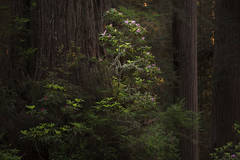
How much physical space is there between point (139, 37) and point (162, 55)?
6318mm

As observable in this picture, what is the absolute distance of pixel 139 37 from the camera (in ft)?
20.7

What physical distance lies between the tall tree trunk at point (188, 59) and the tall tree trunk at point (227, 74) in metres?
0.82

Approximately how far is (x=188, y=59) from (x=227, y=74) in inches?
52.0

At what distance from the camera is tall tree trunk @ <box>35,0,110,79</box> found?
6.04m

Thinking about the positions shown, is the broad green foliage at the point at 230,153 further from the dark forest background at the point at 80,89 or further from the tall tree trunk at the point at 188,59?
the tall tree trunk at the point at 188,59

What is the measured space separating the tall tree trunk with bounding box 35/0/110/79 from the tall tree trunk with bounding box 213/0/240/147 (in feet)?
17.5

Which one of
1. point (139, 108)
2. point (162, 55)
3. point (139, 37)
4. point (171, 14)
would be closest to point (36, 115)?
point (139, 108)

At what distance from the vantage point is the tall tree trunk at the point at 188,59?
9.76 m

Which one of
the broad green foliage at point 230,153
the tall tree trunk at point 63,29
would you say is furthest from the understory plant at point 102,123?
the broad green foliage at point 230,153

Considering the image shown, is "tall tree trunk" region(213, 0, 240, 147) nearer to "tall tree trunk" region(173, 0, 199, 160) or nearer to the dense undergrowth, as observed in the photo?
"tall tree trunk" region(173, 0, 199, 160)

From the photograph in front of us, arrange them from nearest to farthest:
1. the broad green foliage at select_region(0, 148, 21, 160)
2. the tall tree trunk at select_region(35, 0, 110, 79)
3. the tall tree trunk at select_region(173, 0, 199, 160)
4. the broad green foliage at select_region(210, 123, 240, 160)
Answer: the broad green foliage at select_region(0, 148, 21, 160) < the tall tree trunk at select_region(35, 0, 110, 79) < the broad green foliage at select_region(210, 123, 240, 160) < the tall tree trunk at select_region(173, 0, 199, 160)

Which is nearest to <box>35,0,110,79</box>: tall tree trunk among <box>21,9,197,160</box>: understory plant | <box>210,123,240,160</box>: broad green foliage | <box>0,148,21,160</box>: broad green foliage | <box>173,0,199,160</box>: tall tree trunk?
<box>21,9,197,160</box>: understory plant

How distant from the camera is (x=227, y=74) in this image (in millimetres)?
10047

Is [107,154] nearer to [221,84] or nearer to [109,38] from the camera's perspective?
[109,38]
